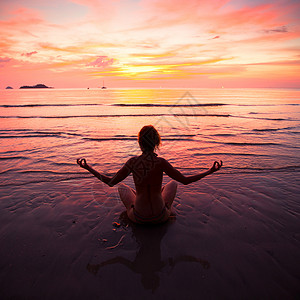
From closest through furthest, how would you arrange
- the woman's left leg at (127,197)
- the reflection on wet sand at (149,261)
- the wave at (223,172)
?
the reflection on wet sand at (149,261) < the woman's left leg at (127,197) < the wave at (223,172)

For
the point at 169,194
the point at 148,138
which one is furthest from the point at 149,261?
the point at 148,138

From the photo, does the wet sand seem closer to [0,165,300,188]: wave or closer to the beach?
the beach

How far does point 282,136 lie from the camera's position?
1194cm

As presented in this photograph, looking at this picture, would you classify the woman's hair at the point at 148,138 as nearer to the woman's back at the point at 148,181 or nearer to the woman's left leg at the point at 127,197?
the woman's back at the point at 148,181

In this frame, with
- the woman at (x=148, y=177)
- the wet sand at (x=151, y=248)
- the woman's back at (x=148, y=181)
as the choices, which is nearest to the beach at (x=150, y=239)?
the wet sand at (x=151, y=248)

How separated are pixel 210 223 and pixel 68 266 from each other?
2566 millimetres

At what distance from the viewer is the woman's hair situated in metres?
3.29

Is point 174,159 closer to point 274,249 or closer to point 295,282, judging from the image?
point 274,249

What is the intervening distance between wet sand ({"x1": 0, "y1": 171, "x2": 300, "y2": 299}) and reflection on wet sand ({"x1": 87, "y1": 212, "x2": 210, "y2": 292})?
0.6 inches

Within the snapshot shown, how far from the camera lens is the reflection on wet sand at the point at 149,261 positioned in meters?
2.74

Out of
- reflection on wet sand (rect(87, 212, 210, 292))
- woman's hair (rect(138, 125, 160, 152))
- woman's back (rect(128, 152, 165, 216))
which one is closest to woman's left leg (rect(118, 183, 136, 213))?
woman's back (rect(128, 152, 165, 216))

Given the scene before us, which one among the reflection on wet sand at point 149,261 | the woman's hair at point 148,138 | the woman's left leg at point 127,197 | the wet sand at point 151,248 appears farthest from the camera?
the woman's left leg at point 127,197

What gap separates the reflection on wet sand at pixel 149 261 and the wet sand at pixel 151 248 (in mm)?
15

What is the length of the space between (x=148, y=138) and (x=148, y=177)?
0.67 metres
